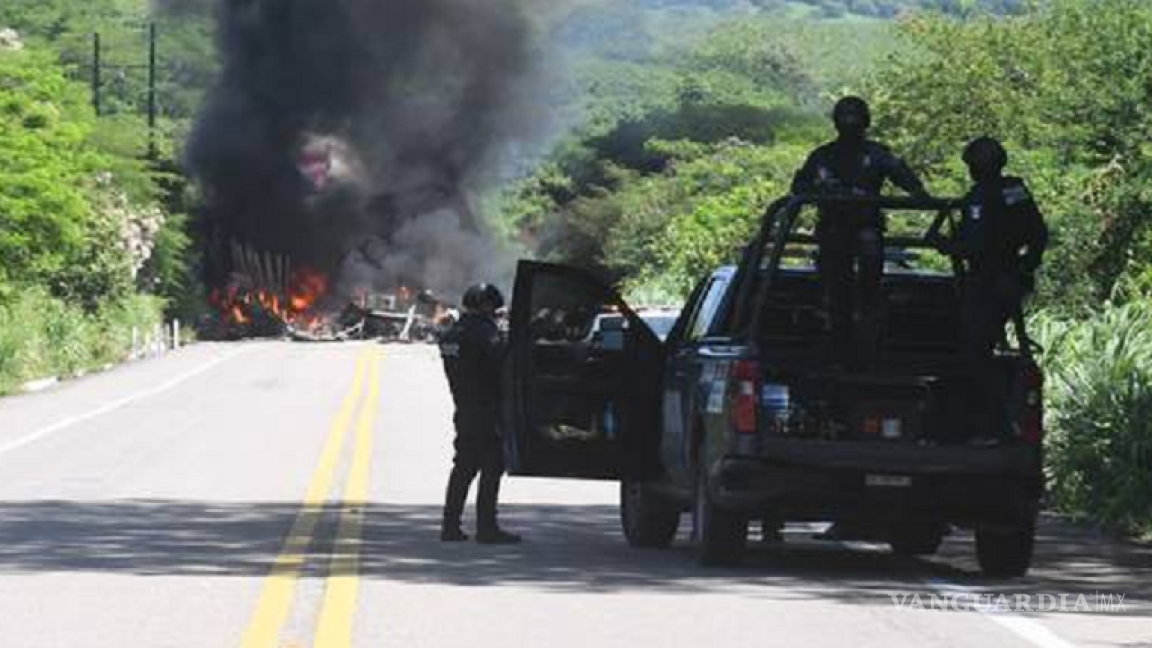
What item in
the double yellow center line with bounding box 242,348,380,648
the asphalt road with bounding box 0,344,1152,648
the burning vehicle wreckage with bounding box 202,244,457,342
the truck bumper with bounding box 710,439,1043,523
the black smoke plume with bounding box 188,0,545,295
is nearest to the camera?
the double yellow center line with bounding box 242,348,380,648

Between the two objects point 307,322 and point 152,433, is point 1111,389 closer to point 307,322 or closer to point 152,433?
point 152,433

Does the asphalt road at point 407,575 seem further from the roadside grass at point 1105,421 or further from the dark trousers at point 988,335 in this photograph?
the dark trousers at point 988,335

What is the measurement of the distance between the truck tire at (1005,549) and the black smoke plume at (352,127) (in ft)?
239

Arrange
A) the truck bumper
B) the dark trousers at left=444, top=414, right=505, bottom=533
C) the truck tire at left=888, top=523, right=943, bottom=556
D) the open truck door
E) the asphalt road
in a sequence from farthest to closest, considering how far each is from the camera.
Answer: the dark trousers at left=444, top=414, right=505, bottom=533, the truck tire at left=888, top=523, right=943, bottom=556, the open truck door, the truck bumper, the asphalt road

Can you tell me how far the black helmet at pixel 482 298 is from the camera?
16891 millimetres

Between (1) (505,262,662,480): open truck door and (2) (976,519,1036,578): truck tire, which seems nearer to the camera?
(2) (976,519,1036,578): truck tire

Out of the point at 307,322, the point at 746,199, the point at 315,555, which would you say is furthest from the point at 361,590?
the point at 307,322

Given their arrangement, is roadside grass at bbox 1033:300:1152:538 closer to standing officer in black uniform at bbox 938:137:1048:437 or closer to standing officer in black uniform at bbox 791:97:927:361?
standing officer in black uniform at bbox 938:137:1048:437

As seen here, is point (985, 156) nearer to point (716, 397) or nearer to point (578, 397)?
point (716, 397)

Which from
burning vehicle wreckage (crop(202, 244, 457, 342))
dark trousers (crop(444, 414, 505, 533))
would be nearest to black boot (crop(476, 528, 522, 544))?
dark trousers (crop(444, 414, 505, 533))

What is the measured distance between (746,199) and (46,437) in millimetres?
43237

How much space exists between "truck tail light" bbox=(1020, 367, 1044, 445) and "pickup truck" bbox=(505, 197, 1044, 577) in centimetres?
1

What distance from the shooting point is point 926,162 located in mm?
40156

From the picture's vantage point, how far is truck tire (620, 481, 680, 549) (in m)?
16.5
